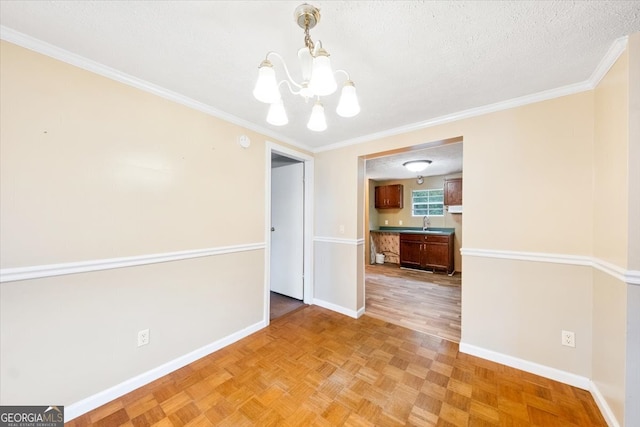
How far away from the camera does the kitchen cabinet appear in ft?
15.9

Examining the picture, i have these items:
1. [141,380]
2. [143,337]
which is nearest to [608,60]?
[143,337]

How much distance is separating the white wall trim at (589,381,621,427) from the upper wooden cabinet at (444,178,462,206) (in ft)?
12.3

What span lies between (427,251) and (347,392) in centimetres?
408

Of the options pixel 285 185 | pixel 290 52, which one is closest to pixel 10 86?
pixel 290 52

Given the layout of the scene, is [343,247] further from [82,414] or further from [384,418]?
[82,414]

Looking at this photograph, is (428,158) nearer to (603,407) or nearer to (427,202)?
(427,202)

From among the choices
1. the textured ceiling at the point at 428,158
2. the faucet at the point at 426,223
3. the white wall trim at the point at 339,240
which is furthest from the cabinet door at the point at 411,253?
the white wall trim at the point at 339,240

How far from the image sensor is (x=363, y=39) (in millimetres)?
1271

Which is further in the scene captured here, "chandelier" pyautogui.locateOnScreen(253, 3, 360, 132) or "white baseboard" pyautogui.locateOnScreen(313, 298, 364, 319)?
"white baseboard" pyautogui.locateOnScreen(313, 298, 364, 319)

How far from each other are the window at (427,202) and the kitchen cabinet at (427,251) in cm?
86

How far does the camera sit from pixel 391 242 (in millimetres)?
6145

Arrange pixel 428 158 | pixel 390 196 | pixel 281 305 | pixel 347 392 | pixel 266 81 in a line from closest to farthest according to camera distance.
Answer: pixel 266 81 → pixel 347 392 → pixel 281 305 → pixel 428 158 → pixel 390 196

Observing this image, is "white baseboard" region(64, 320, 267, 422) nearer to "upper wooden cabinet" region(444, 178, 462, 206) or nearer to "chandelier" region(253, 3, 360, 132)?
"chandelier" region(253, 3, 360, 132)
